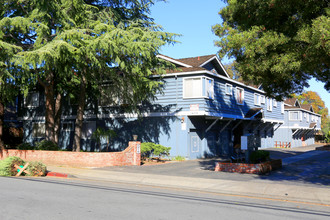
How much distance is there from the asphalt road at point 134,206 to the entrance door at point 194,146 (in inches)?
523

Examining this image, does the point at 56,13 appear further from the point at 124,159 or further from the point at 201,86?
the point at 201,86

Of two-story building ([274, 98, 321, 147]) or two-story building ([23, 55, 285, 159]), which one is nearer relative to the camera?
two-story building ([23, 55, 285, 159])

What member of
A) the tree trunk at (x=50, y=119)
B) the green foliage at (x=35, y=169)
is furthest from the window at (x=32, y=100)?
the green foliage at (x=35, y=169)

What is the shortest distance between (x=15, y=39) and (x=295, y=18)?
55.6 feet

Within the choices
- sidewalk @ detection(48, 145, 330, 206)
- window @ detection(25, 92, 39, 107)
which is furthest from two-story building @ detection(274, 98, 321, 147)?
sidewalk @ detection(48, 145, 330, 206)

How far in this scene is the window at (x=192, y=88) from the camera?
2316 centimetres

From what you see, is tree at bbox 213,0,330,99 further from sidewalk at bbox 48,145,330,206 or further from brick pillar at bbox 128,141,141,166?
brick pillar at bbox 128,141,141,166

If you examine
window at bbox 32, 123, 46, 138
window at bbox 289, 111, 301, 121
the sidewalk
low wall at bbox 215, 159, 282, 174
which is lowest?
the sidewalk

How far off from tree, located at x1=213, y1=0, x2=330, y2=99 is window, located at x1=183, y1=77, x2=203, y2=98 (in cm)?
830

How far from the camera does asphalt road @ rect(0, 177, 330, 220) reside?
6.97 metres

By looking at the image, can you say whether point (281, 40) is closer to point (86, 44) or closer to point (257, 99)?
point (86, 44)

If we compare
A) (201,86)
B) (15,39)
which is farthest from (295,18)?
(15,39)

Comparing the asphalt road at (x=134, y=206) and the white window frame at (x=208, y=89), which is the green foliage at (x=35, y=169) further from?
the white window frame at (x=208, y=89)

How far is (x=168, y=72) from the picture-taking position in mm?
24609
